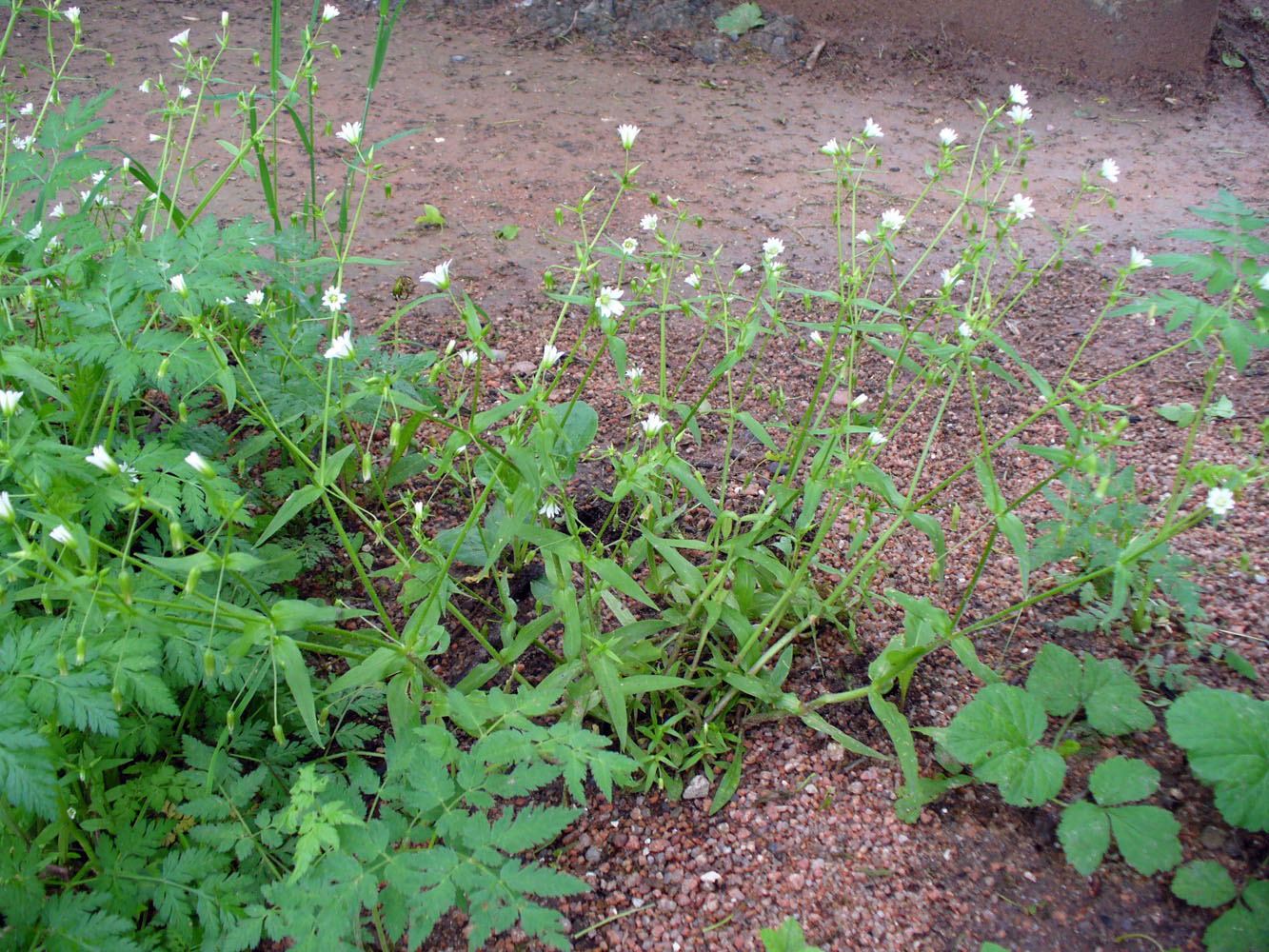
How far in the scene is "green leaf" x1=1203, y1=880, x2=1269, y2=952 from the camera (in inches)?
54.2

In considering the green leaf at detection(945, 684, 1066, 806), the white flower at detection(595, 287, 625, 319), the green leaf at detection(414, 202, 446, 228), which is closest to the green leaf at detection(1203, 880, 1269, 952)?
the green leaf at detection(945, 684, 1066, 806)

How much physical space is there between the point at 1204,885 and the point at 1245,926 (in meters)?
0.08

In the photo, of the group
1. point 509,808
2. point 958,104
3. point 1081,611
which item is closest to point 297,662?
point 509,808

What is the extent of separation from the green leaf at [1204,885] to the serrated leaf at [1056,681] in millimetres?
326

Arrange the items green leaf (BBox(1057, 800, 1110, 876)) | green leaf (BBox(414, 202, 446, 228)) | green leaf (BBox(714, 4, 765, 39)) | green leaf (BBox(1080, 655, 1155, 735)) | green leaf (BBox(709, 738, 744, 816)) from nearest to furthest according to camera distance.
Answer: green leaf (BBox(1057, 800, 1110, 876)) < green leaf (BBox(1080, 655, 1155, 735)) < green leaf (BBox(709, 738, 744, 816)) < green leaf (BBox(414, 202, 446, 228)) < green leaf (BBox(714, 4, 765, 39))

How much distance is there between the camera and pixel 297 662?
136 cm

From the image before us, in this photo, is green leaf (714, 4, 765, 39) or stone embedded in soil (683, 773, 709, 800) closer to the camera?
stone embedded in soil (683, 773, 709, 800)

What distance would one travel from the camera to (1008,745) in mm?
1564

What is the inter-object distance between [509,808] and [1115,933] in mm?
1082

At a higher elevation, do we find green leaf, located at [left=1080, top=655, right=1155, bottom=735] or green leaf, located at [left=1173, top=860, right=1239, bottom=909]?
green leaf, located at [left=1080, top=655, right=1155, bottom=735]

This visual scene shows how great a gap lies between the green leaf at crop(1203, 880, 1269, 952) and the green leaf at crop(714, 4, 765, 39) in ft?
18.7

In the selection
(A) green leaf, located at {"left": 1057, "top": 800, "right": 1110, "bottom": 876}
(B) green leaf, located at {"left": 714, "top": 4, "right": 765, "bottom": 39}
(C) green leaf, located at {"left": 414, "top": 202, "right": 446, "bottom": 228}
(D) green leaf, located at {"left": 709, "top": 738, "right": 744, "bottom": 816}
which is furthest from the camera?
(B) green leaf, located at {"left": 714, "top": 4, "right": 765, "bottom": 39}

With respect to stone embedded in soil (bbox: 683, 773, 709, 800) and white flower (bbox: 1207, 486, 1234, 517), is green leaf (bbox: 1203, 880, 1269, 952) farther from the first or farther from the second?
stone embedded in soil (bbox: 683, 773, 709, 800)

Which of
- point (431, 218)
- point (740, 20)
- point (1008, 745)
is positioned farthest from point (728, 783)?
point (740, 20)
